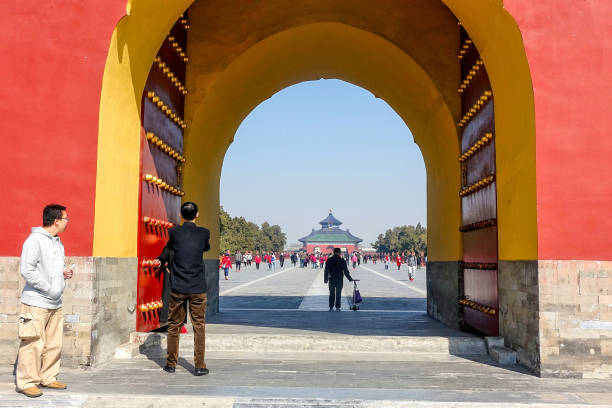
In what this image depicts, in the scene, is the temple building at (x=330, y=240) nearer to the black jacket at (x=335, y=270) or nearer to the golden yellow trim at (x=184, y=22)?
the black jacket at (x=335, y=270)

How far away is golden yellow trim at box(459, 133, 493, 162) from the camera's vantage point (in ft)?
24.5

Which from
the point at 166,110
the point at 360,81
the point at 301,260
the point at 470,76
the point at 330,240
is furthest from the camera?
the point at 330,240

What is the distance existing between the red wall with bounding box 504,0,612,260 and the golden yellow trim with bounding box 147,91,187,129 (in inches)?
162

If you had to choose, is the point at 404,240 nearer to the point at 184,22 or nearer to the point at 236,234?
the point at 236,234

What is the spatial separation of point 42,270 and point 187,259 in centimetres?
134

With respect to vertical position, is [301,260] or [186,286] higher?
[301,260]

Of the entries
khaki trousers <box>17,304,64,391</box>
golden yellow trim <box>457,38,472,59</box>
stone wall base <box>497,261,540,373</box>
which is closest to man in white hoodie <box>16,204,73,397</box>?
khaki trousers <box>17,304,64,391</box>

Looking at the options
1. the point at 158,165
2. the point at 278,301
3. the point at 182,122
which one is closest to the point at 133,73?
the point at 158,165

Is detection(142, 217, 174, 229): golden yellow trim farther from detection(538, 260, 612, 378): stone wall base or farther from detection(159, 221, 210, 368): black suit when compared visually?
detection(538, 260, 612, 378): stone wall base

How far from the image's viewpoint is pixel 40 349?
5.00m

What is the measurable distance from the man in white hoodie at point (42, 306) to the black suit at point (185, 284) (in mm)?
1074

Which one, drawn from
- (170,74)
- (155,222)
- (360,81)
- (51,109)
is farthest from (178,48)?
(360,81)

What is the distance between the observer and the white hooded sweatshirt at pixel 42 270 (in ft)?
15.8

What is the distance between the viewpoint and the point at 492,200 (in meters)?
7.31
